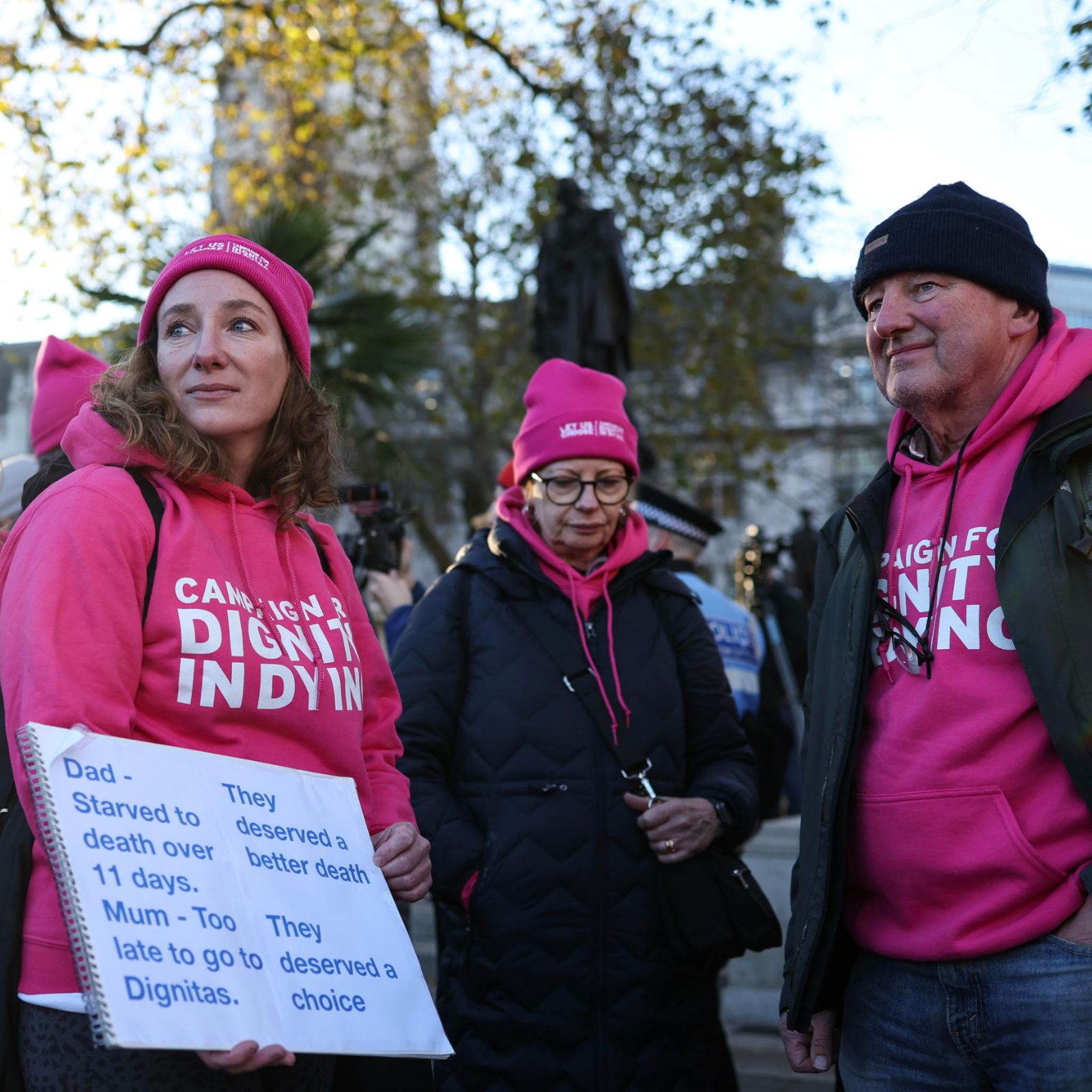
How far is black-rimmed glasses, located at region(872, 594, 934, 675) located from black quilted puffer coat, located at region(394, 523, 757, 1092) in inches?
34.8

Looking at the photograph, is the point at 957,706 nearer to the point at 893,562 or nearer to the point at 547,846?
the point at 893,562

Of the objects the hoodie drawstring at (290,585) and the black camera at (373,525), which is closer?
the hoodie drawstring at (290,585)

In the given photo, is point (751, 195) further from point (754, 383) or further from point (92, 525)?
point (92, 525)

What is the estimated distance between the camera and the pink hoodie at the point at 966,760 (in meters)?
2.32

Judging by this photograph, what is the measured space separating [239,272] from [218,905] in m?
1.10

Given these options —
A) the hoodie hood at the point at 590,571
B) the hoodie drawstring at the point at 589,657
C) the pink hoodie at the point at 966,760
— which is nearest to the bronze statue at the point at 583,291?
the hoodie hood at the point at 590,571

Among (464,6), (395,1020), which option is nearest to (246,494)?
(395,1020)

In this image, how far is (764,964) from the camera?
6266 millimetres

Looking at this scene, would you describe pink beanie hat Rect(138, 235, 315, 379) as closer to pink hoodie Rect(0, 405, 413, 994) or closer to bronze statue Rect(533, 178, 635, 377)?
pink hoodie Rect(0, 405, 413, 994)

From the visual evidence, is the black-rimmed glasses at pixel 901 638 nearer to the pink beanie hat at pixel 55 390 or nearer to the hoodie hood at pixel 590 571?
the hoodie hood at pixel 590 571

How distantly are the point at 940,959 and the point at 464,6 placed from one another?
41.1ft

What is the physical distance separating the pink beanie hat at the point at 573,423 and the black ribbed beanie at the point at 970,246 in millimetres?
1195

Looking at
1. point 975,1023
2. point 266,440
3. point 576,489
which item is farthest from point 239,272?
point 975,1023

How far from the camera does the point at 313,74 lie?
1434cm
